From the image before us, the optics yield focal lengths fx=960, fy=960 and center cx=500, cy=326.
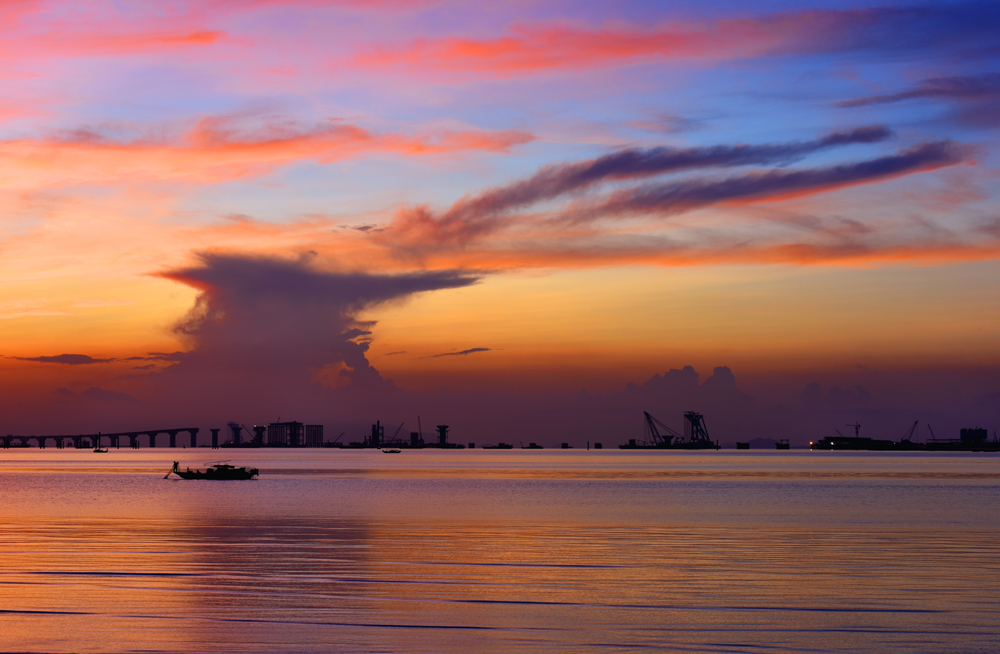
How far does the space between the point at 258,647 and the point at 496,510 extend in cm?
5650

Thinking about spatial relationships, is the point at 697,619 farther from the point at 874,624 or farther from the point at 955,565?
the point at 955,565

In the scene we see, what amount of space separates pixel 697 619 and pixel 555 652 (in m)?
6.25

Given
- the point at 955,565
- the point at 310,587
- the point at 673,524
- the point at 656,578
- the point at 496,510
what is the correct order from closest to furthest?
the point at 310,587 < the point at 656,578 < the point at 955,565 < the point at 673,524 < the point at 496,510

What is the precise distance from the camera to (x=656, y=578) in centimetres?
3766

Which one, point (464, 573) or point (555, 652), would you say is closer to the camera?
point (555, 652)

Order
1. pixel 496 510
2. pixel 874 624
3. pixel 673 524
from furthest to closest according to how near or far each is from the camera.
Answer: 1. pixel 496 510
2. pixel 673 524
3. pixel 874 624

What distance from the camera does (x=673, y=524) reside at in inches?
2596

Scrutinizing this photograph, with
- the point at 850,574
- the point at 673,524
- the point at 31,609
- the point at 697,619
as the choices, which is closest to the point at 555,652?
the point at 697,619

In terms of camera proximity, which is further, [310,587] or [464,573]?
[464,573]

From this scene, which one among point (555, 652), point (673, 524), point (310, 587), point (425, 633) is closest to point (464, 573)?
point (310, 587)

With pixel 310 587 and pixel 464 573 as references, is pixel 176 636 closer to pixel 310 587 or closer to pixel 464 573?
pixel 310 587

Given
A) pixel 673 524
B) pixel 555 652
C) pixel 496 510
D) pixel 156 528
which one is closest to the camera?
pixel 555 652

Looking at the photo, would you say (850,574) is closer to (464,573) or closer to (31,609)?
(464,573)

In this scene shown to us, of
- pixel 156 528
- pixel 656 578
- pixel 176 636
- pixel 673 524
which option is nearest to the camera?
pixel 176 636
